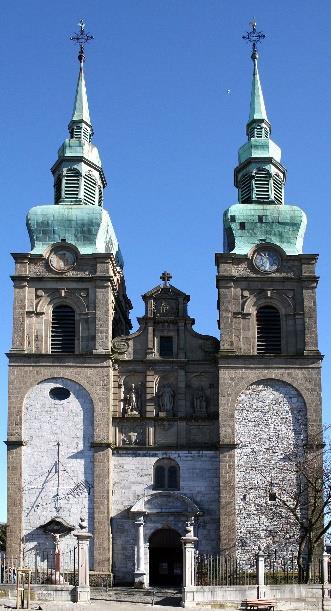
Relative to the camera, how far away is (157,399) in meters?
53.8

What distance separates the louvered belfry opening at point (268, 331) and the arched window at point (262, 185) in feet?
21.1

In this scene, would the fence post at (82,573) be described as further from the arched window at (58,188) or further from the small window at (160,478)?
the arched window at (58,188)

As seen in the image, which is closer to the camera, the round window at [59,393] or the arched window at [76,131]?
the round window at [59,393]

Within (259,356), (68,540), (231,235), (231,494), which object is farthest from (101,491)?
(231,235)

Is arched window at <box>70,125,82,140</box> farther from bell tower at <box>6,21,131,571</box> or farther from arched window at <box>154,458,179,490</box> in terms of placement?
arched window at <box>154,458,179,490</box>

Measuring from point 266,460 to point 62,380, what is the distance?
33.9ft

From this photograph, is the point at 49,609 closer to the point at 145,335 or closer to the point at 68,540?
the point at 68,540

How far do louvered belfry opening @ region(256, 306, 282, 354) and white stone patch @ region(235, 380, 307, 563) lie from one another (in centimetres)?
171

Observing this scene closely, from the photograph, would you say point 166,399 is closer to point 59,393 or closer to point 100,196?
point 59,393

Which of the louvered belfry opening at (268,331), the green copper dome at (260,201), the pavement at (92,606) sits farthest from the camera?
the green copper dome at (260,201)

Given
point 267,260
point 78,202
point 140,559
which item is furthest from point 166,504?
point 78,202

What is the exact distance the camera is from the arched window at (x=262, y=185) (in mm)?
57406

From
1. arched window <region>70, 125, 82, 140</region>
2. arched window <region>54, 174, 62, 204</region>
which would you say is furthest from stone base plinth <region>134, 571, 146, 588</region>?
arched window <region>70, 125, 82, 140</region>

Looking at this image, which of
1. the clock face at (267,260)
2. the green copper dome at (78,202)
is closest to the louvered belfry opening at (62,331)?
the green copper dome at (78,202)
